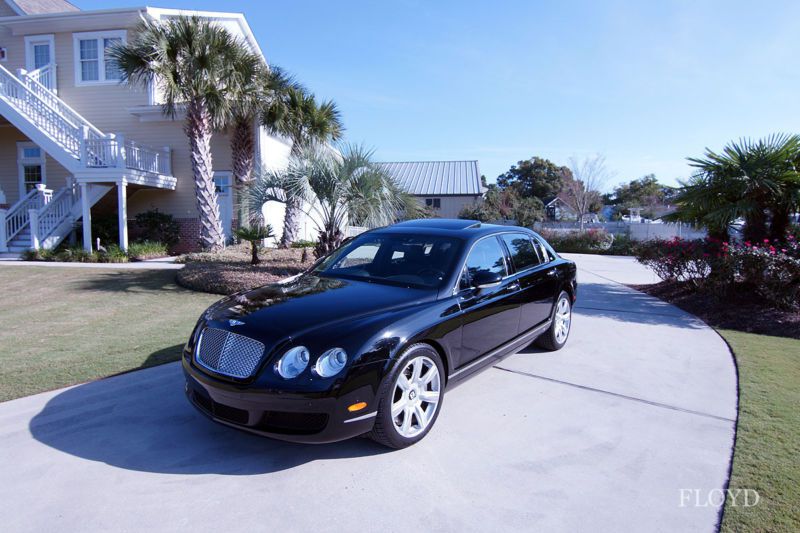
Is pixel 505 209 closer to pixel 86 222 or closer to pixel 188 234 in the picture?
pixel 188 234

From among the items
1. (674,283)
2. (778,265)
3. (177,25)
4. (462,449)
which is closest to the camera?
(462,449)

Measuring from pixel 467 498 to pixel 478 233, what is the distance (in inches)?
97.7

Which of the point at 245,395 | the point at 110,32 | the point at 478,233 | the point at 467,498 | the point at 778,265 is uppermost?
the point at 110,32

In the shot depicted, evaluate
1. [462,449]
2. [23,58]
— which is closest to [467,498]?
[462,449]

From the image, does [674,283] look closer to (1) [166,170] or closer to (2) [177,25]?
(2) [177,25]

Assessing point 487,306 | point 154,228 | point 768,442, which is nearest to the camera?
point 768,442

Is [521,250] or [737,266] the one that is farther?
[737,266]

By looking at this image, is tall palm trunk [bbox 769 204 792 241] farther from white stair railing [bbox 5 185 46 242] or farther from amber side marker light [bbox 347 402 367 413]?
white stair railing [bbox 5 185 46 242]

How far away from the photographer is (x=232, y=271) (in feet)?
35.5

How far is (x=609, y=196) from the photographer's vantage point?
68625 millimetres

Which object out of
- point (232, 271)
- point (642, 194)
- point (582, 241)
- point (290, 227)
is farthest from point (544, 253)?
point (642, 194)

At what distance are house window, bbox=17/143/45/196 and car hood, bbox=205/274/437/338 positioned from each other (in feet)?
64.0

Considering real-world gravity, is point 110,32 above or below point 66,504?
above

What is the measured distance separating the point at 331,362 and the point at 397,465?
2.81ft
